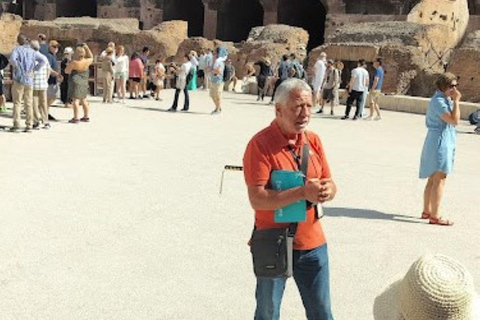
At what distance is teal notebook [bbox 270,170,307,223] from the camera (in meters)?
2.84

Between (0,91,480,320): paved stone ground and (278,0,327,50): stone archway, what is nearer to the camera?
(0,91,480,320): paved stone ground

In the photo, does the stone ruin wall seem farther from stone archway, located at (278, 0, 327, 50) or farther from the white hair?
the white hair

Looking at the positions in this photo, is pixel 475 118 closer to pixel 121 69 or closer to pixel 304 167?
pixel 121 69

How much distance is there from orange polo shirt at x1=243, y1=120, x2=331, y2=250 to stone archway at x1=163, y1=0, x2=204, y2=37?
29134 millimetres

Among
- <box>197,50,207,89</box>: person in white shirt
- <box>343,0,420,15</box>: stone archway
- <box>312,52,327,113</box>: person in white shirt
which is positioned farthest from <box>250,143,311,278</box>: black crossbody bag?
<box>343,0,420,15</box>: stone archway

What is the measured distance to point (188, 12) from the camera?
112 feet

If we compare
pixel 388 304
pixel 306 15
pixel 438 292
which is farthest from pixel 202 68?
pixel 438 292

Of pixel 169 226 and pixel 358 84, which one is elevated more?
pixel 358 84

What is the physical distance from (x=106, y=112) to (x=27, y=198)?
274 inches

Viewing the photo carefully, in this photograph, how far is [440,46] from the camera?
20.0 meters

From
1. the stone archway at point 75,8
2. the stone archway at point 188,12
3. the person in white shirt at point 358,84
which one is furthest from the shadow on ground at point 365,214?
the stone archway at point 75,8

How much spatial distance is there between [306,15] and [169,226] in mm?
28286

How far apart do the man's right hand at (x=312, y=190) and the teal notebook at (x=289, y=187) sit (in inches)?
3.0

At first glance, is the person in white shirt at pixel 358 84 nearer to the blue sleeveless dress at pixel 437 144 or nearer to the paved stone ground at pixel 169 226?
the paved stone ground at pixel 169 226
